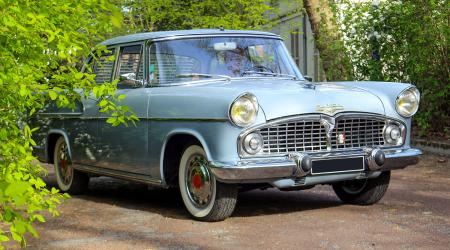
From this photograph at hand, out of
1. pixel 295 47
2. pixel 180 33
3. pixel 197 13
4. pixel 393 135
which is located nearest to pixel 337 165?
pixel 393 135

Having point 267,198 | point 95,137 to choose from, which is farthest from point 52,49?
point 267,198

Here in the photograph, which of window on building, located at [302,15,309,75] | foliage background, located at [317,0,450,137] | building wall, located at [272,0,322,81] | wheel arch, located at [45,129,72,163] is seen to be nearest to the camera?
wheel arch, located at [45,129,72,163]

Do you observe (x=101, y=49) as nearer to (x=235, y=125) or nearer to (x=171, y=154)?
(x=235, y=125)

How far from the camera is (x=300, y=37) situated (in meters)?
26.2

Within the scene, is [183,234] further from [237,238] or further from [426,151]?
[426,151]

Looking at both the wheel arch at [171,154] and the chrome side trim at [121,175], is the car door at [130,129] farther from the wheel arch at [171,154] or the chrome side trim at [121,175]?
the wheel arch at [171,154]

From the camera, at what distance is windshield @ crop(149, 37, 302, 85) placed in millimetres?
6898

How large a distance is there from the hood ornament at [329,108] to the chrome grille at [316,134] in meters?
0.07

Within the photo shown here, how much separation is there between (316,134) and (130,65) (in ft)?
7.19

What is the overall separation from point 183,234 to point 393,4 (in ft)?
26.4

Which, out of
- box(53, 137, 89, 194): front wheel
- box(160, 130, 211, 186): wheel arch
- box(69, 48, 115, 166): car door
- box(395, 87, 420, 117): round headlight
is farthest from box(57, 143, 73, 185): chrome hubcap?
box(395, 87, 420, 117): round headlight

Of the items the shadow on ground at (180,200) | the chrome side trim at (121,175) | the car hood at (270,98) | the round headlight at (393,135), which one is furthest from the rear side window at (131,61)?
the round headlight at (393,135)

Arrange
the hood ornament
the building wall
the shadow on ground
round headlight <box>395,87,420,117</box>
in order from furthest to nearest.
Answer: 1. the building wall
2. the shadow on ground
3. round headlight <box>395,87,420,117</box>
4. the hood ornament

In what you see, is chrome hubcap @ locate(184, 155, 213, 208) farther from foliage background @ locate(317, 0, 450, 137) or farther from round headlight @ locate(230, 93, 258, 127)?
foliage background @ locate(317, 0, 450, 137)
